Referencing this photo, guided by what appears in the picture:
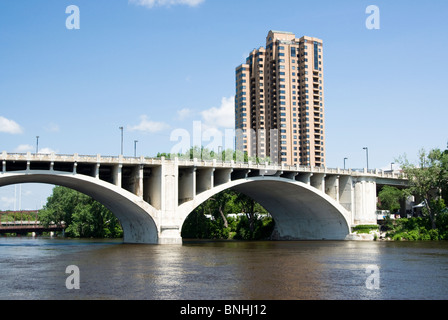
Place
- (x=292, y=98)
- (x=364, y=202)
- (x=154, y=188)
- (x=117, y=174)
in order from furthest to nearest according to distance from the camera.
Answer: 1. (x=292, y=98)
2. (x=364, y=202)
3. (x=154, y=188)
4. (x=117, y=174)

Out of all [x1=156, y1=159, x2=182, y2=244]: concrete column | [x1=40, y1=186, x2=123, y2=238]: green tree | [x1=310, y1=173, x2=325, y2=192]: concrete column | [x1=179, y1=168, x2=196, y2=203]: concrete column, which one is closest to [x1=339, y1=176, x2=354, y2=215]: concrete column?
[x1=310, y1=173, x2=325, y2=192]: concrete column

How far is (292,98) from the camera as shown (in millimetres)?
177250

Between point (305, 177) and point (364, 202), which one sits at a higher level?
point (305, 177)

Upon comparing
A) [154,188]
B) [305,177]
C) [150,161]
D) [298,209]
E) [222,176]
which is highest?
[150,161]

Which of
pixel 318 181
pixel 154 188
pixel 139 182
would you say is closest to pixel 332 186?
pixel 318 181

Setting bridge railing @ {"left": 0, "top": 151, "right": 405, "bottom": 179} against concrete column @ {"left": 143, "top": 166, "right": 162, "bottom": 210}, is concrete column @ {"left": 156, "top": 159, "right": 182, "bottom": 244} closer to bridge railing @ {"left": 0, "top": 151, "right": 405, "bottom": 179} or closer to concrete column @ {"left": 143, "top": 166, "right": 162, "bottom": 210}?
concrete column @ {"left": 143, "top": 166, "right": 162, "bottom": 210}

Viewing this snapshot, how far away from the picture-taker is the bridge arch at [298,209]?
293 ft

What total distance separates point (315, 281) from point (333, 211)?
6407 centimetres

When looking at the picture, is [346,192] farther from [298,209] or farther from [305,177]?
[298,209]

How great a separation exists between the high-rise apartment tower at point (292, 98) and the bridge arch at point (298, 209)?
7207 cm

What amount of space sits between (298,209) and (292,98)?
3339 inches

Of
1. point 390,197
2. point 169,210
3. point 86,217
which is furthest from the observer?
point 86,217

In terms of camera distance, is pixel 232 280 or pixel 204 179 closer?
pixel 232 280

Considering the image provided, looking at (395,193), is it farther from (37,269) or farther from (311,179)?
(37,269)
